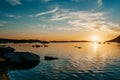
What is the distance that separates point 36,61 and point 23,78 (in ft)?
69.0

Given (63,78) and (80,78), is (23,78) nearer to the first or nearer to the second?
(63,78)

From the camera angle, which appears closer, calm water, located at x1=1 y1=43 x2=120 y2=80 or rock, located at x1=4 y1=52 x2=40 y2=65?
calm water, located at x1=1 y1=43 x2=120 y2=80

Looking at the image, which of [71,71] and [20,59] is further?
[20,59]

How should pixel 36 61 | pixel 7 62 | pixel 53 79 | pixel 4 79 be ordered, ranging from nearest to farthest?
1. pixel 4 79
2. pixel 53 79
3. pixel 7 62
4. pixel 36 61

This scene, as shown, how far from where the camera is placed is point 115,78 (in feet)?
120

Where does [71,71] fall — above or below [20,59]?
below

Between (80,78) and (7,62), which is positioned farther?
Answer: (7,62)

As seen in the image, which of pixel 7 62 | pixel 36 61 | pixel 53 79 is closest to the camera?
pixel 53 79

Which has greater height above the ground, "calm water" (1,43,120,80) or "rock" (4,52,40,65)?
"rock" (4,52,40,65)

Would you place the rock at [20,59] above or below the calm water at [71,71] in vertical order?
above

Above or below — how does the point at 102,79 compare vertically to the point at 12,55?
below

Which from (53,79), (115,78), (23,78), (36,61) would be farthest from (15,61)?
(115,78)

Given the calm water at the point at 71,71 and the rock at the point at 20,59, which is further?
the rock at the point at 20,59

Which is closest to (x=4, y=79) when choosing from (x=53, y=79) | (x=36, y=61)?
(x=53, y=79)
